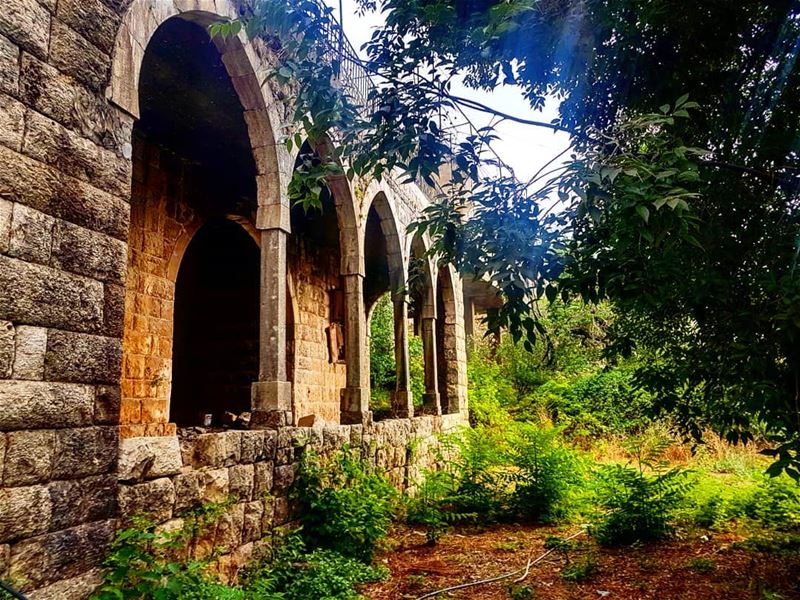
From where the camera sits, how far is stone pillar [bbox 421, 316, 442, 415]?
34.7ft

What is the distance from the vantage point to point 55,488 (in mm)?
2936

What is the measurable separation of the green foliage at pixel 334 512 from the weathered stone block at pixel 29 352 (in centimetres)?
287

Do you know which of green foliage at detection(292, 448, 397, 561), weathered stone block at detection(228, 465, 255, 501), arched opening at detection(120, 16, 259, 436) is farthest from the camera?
arched opening at detection(120, 16, 259, 436)

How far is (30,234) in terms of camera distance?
9.61 ft

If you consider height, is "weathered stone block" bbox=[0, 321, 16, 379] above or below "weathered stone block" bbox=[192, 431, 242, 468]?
above

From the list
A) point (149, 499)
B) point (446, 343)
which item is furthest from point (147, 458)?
point (446, 343)

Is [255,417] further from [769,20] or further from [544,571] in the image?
[769,20]

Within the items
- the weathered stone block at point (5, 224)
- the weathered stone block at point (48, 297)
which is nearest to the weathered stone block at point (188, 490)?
the weathered stone block at point (48, 297)

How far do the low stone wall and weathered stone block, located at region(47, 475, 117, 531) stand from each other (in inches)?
6.3

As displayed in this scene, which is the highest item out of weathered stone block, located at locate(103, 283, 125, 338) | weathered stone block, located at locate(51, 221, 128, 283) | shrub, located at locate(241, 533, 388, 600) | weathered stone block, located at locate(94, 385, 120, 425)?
weathered stone block, located at locate(51, 221, 128, 283)

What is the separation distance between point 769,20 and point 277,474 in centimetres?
439

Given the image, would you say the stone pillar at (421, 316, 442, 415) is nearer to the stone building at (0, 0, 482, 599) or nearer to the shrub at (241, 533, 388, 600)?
the stone building at (0, 0, 482, 599)

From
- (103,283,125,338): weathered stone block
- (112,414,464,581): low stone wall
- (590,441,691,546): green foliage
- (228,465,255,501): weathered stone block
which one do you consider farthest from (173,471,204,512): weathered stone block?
(590,441,691,546): green foliage

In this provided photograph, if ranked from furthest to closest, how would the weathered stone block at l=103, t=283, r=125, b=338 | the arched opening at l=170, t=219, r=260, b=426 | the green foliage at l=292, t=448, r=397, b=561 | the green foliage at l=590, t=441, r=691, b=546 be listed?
the arched opening at l=170, t=219, r=260, b=426 → the green foliage at l=590, t=441, r=691, b=546 → the green foliage at l=292, t=448, r=397, b=561 → the weathered stone block at l=103, t=283, r=125, b=338
